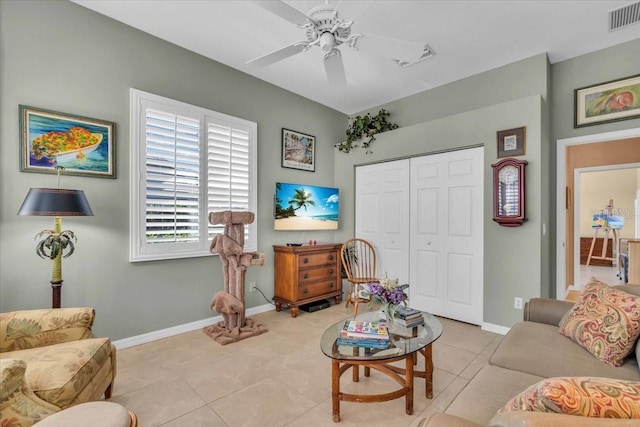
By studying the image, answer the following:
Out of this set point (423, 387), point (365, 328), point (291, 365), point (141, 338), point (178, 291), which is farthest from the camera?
point (178, 291)

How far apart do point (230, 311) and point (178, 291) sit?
2.10ft

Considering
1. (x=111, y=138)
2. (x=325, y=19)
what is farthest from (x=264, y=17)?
(x=111, y=138)

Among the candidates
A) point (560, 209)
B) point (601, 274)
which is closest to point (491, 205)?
point (560, 209)

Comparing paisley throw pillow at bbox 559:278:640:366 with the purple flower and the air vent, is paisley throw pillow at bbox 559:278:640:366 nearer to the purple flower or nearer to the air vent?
the purple flower

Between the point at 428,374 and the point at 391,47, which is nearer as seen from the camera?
the point at 428,374

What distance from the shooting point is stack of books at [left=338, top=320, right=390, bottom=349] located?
187 centimetres

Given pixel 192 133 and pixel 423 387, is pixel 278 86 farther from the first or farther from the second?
pixel 423 387

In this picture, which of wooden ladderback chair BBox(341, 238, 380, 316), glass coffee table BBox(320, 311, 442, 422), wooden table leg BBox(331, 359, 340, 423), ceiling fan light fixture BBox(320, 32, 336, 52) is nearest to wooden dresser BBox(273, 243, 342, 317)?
wooden ladderback chair BBox(341, 238, 380, 316)

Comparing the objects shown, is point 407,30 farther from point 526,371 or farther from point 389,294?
point 526,371

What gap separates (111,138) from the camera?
109 inches

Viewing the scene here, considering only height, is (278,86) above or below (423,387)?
above

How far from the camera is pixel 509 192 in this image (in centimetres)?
315

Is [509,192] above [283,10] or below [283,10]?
below

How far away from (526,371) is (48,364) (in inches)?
97.7
